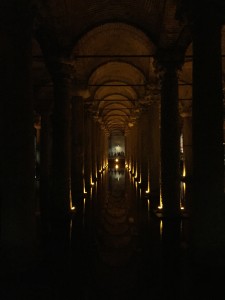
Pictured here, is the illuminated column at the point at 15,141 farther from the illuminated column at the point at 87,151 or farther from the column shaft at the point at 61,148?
the illuminated column at the point at 87,151

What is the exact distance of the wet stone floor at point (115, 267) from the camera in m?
4.98

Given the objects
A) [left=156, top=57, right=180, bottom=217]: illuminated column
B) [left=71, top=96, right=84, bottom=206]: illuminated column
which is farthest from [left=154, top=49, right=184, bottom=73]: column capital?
[left=71, top=96, right=84, bottom=206]: illuminated column

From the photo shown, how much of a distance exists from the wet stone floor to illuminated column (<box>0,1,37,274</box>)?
0.45 m

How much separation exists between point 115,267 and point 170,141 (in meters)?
5.05

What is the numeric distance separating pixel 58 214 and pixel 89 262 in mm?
4439

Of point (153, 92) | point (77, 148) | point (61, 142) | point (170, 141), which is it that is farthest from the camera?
point (77, 148)

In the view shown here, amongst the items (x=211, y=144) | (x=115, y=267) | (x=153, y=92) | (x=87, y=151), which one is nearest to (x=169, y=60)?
(x=153, y=92)

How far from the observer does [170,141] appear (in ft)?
33.6

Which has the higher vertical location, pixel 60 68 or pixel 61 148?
pixel 60 68

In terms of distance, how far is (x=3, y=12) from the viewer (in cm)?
552

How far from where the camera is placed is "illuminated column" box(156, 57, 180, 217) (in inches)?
402

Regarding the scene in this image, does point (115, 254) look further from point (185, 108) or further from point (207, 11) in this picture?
point (185, 108)

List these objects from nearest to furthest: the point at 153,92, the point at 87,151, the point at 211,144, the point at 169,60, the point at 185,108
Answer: the point at 211,144 → the point at 169,60 → the point at 153,92 → the point at 87,151 → the point at 185,108

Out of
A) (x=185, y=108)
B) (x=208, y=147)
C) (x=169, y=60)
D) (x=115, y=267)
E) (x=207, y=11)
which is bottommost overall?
(x=115, y=267)
